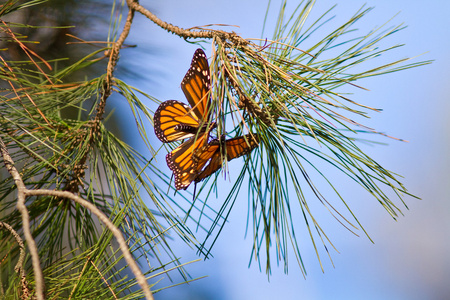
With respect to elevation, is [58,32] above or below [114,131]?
above

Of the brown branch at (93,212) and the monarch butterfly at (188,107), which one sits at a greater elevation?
the monarch butterfly at (188,107)

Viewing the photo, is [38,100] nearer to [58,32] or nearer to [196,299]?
[58,32]

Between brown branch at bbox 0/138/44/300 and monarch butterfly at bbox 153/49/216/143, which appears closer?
brown branch at bbox 0/138/44/300

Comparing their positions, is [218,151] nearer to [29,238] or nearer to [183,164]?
[183,164]

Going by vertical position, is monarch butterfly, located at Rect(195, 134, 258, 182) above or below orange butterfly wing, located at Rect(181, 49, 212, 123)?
below

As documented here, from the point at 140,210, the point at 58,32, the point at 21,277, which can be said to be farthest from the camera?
the point at 58,32

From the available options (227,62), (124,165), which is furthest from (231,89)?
(124,165)

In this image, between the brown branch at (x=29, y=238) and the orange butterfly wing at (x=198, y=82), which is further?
the orange butterfly wing at (x=198, y=82)
